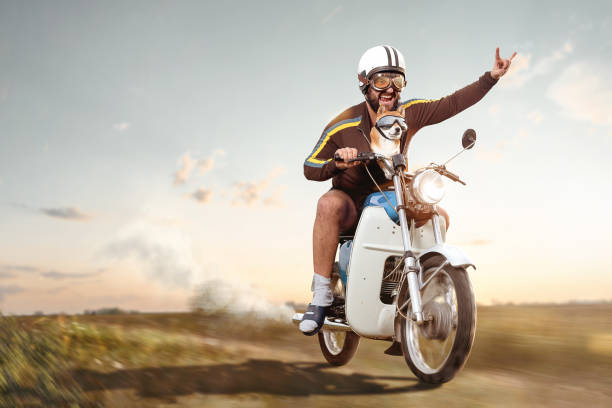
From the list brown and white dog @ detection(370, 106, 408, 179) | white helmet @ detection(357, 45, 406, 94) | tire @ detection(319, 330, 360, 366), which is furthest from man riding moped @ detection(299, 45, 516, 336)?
tire @ detection(319, 330, 360, 366)

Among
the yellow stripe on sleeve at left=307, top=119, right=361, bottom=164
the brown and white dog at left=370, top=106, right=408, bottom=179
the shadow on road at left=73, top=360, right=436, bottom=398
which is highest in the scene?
the yellow stripe on sleeve at left=307, top=119, right=361, bottom=164

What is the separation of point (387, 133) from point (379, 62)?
71 centimetres

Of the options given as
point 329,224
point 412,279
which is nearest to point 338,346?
point 329,224

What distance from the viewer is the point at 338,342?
4.48 metres

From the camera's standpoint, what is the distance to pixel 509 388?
3.15m

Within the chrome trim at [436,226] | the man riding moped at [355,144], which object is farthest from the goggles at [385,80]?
the chrome trim at [436,226]

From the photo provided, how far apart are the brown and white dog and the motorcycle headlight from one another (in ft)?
0.76

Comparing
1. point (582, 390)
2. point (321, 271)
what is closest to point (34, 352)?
point (321, 271)

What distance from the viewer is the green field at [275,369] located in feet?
9.59

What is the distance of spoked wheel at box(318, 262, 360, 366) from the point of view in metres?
4.23

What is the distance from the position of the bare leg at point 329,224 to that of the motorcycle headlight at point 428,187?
72 cm

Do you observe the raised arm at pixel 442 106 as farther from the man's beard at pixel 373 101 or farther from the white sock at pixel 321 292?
the white sock at pixel 321 292

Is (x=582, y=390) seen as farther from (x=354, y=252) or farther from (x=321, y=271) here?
(x=321, y=271)

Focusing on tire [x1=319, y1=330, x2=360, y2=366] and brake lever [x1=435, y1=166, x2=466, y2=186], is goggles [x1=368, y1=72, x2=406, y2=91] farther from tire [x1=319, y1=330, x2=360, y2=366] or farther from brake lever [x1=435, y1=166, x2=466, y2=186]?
tire [x1=319, y1=330, x2=360, y2=366]
